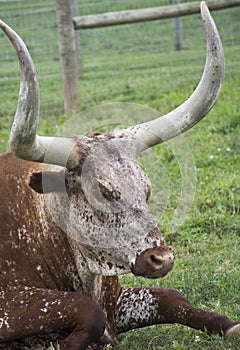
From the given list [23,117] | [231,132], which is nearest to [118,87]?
[231,132]

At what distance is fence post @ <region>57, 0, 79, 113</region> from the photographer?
10.4m

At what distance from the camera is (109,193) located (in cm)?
393

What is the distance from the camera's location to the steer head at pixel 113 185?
3.84 m

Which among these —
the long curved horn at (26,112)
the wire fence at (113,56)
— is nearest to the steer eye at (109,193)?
the long curved horn at (26,112)

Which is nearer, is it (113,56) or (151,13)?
(151,13)

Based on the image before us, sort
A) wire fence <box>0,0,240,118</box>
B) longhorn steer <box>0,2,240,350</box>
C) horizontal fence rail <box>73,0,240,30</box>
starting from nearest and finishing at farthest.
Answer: longhorn steer <box>0,2,240,350</box> → horizontal fence rail <box>73,0,240,30</box> → wire fence <box>0,0,240,118</box>

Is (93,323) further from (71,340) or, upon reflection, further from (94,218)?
A: (94,218)

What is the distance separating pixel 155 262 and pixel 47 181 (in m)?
0.72

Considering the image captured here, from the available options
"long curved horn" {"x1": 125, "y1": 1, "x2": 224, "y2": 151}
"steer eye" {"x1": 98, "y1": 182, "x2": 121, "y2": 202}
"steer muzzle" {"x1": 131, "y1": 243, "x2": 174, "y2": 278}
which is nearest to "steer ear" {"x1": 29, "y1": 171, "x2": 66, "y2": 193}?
"steer eye" {"x1": 98, "y1": 182, "x2": 121, "y2": 202}

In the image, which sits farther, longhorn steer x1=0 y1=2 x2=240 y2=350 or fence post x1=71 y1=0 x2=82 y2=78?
fence post x1=71 y1=0 x2=82 y2=78

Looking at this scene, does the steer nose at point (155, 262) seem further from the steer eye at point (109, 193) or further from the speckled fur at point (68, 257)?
the steer eye at point (109, 193)

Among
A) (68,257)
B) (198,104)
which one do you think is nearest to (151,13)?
(198,104)

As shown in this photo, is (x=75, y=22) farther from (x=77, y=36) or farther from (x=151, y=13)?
(x=77, y=36)

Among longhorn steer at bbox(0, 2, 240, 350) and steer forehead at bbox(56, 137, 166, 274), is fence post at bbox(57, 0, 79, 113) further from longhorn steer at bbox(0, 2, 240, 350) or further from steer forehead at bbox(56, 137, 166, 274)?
steer forehead at bbox(56, 137, 166, 274)
